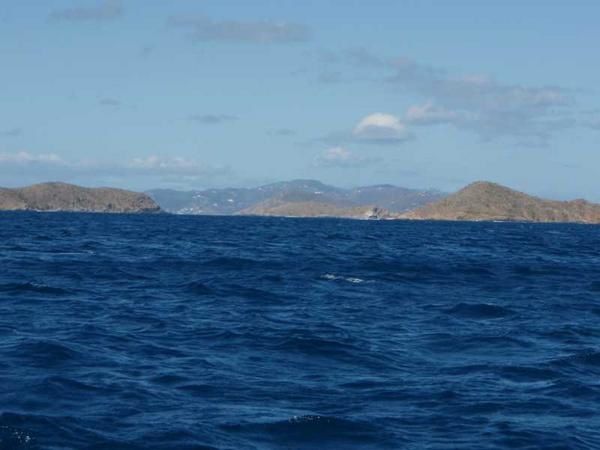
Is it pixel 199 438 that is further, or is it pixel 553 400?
pixel 553 400

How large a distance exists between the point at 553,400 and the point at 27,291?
26.2m

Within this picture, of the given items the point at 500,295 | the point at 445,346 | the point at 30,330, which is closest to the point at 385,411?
the point at 445,346

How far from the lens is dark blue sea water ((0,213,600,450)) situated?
18938 mm

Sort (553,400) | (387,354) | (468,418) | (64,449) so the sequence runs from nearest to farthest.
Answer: (64,449) < (468,418) < (553,400) < (387,354)

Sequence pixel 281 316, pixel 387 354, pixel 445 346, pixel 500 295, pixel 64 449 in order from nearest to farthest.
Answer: pixel 64 449, pixel 387 354, pixel 445 346, pixel 281 316, pixel 500 295

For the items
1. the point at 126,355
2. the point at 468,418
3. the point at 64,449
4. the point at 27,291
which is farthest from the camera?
the point at 27,291

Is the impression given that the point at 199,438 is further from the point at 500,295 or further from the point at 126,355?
the point at 500,295

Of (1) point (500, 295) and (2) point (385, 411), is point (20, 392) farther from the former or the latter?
(1) point (500, 295)

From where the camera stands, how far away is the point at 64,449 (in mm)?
17109

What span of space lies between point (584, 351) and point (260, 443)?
14768 mm

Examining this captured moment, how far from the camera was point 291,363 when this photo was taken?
2655 cm

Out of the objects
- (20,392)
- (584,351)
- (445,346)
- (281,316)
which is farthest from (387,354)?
(20,392)

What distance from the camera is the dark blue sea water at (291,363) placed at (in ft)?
62.1

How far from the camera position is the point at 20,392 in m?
21.4
